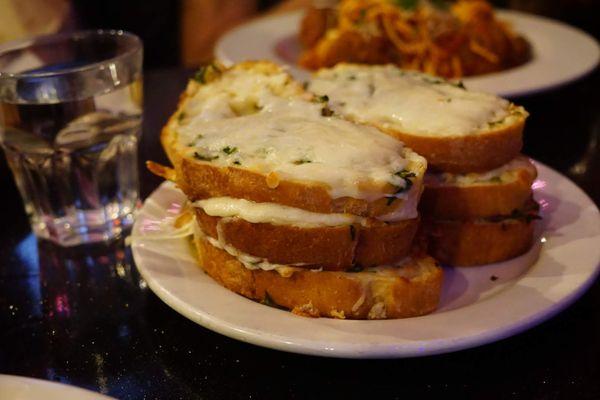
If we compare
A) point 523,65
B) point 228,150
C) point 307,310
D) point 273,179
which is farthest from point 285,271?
point 523,65

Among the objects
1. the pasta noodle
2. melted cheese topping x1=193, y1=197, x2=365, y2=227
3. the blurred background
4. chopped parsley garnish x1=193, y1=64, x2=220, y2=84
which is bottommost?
the blurred background

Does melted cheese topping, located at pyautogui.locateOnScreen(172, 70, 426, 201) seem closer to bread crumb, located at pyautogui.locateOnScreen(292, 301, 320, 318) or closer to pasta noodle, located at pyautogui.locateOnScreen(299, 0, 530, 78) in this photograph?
bread crumb, located at pyautogui.locateOnScreen(292, 301, 320, 318)

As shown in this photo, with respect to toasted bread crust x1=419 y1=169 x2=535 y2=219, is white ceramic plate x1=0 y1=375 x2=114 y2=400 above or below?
above

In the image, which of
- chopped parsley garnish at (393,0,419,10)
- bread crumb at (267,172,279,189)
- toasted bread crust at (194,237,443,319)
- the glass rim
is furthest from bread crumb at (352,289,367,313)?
chopped parsley garnish at (393,0,419,10)

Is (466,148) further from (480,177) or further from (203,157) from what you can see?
(203,157)

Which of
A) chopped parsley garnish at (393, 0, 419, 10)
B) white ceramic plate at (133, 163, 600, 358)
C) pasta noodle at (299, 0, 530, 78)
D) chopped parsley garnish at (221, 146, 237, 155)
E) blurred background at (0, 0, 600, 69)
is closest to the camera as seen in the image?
white ceramic plate at (133, 163, 600, 358)

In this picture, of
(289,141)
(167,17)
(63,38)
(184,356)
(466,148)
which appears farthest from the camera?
(167,17)
